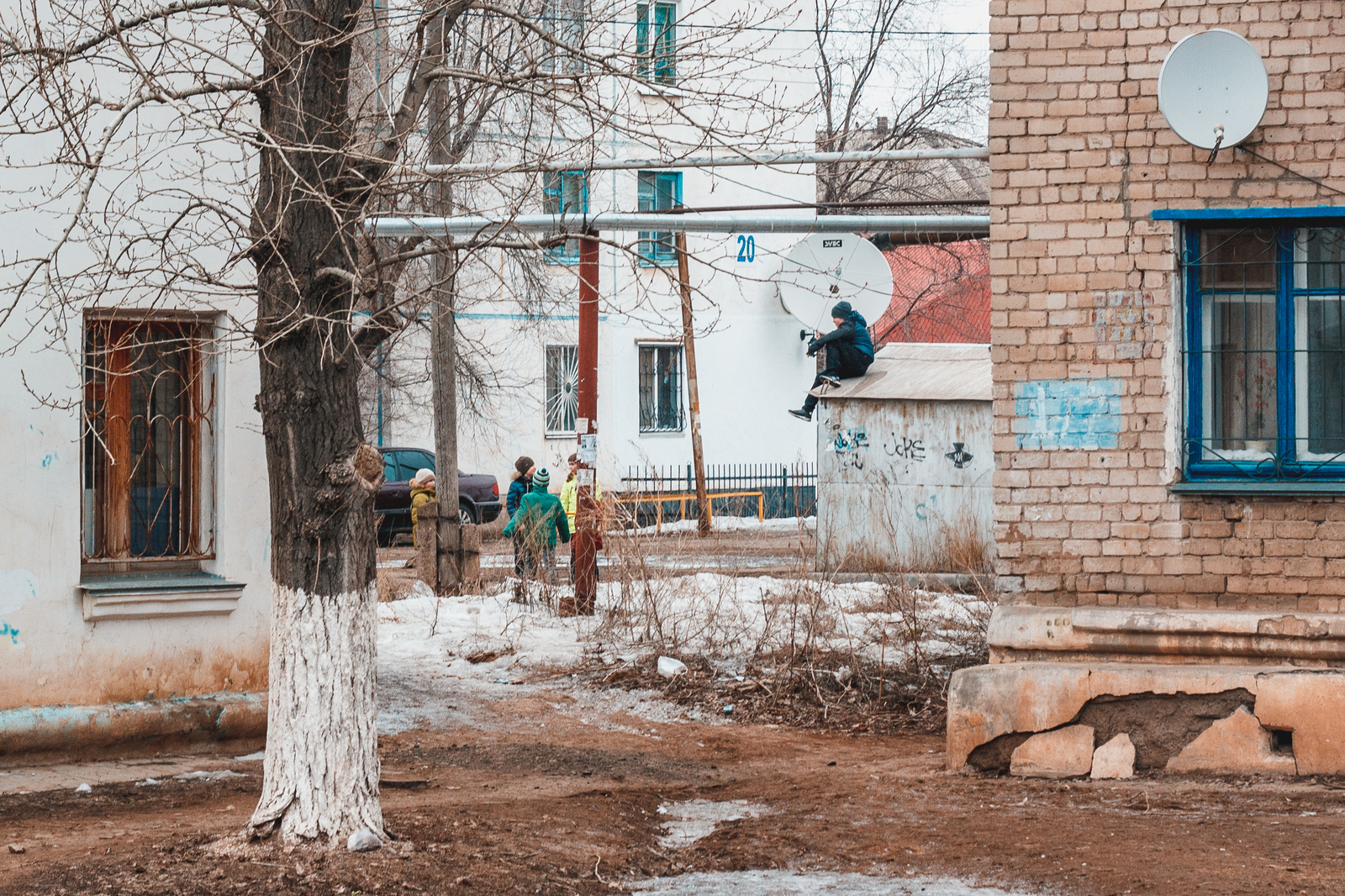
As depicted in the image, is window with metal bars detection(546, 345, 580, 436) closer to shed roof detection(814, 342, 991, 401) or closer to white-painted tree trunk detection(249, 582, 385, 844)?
shed roof detection(814, 342, 991, 401)

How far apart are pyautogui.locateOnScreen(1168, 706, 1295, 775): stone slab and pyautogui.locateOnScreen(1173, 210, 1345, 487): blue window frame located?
115 centimetres

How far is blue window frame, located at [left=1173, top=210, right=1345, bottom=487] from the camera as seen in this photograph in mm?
6062

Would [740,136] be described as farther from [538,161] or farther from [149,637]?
[149,637]

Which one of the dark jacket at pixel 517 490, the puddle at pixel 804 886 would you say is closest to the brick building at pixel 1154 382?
the puddle at pixel 804 886

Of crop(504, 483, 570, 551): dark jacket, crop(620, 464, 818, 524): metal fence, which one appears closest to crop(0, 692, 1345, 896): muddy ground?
crop(504, 483, 570, 551): dark jacket

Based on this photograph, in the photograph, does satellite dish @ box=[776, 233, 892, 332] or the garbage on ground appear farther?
satellite dish @ box=[776, 233, 892, 332]

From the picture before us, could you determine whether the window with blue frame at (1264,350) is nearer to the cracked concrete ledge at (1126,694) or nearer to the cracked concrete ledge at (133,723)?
the cracked concrete ledge at (1126,694)

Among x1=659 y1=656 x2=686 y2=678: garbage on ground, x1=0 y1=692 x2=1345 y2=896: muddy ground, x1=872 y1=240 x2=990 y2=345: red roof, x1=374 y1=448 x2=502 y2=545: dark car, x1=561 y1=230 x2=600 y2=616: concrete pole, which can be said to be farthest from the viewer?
x1=872 y1=240 x2=990 y2=345: red roof

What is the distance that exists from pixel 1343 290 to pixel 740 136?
10.1ft

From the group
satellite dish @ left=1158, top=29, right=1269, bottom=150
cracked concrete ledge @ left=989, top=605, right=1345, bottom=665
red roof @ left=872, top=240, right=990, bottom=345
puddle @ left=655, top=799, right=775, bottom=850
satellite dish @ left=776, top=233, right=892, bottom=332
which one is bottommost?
puddle @ left=655, top=799, right=775, bottom=850

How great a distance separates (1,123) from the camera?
6.15 meters

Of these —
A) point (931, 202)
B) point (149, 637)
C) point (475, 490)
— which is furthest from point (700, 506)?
point (149, 637)

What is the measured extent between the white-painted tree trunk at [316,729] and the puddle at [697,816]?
1.34m

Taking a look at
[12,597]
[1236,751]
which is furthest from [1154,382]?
A: [12,597]
